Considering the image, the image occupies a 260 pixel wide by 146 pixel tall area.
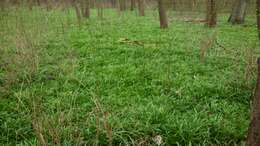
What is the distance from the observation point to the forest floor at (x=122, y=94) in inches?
177

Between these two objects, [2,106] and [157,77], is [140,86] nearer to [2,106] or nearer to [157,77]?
[157,77]

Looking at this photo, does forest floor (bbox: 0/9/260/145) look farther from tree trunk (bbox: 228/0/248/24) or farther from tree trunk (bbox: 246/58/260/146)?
tree trunk (bbox: 228/0/248/24)

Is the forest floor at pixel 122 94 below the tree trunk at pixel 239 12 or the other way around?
below

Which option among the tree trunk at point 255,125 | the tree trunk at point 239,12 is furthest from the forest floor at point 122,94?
the tree trunk at point 239,12

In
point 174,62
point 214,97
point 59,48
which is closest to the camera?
point 214,97

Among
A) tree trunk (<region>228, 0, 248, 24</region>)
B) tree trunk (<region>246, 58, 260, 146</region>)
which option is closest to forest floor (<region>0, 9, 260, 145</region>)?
tree trunk (<region>246, 58, 260, 146</region>)

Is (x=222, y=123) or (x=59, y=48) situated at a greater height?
(x=59, y=48)

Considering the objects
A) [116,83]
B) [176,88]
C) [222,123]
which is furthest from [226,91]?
[116,83]

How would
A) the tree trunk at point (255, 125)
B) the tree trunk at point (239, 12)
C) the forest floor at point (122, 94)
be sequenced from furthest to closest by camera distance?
the tree trunk at point (239, 12) < the forest floor at point (122, 94) < the tree trunk at point (255, 125)

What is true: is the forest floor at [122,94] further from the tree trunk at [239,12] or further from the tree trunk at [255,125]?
the tree trunk at [239,12]

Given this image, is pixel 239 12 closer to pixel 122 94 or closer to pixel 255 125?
pixel 122 94

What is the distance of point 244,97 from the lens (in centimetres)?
610

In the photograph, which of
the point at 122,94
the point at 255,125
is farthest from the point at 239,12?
the point at 255,125

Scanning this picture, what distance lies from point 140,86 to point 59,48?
455 centimetres
